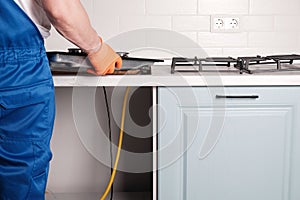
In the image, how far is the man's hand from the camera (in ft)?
5.29

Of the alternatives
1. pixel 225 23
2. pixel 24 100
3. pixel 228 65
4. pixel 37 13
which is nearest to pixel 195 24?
pixel 225 23

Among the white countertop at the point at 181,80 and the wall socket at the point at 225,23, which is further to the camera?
the wall socket at the point at 225,23

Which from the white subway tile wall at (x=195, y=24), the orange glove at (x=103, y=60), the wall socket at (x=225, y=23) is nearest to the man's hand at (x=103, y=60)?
the orange glove at (x=103, y=60)

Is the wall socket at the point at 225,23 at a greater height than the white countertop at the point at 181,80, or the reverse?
the wall socket at the point at 225,23

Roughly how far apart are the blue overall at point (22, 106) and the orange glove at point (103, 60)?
0.29m

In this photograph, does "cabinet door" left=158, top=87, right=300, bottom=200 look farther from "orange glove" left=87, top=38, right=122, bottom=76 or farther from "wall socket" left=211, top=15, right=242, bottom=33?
"wall socket" left=211, top=15, right=242, bottom=33

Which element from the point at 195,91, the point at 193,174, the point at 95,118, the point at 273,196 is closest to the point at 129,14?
the point at 95,118

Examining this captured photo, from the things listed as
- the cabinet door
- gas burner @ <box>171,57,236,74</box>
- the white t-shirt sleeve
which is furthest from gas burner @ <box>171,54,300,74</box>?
the white t-shirt sleeve

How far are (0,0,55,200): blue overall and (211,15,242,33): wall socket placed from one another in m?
1.20

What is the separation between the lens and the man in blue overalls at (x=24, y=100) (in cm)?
125

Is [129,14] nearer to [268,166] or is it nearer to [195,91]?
[195,91]

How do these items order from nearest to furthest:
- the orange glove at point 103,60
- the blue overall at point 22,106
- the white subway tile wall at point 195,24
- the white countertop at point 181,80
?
the blue overall at point 22,106 < the orange glove at point 103,60 < the white countertop at point 181,80 < the white subway tile wall at point 195,24

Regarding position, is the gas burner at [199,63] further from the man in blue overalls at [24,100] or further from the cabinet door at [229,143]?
the man in blue overalls at [24,100]

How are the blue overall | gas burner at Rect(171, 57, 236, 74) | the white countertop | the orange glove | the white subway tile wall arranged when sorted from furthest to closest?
1. the white subway tile wall
2. gas burner at Rect(171, 57, 236, 74)
3. the white countertop
4. the orange glove
5. the blue overall
